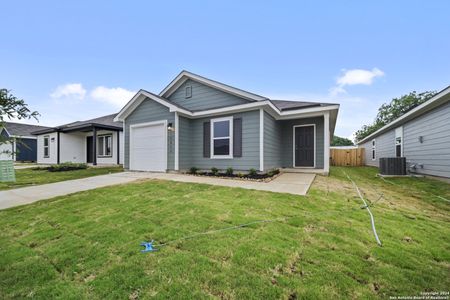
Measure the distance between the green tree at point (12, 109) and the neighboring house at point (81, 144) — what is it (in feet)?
34.4

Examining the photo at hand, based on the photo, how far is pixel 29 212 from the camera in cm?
412

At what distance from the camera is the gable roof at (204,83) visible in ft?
26.8

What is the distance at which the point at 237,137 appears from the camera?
26.8 ft

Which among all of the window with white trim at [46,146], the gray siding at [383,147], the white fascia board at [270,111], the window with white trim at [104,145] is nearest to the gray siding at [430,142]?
the gray siding at [383,147]

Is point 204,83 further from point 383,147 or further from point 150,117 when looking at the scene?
point 383,147

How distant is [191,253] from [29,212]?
160 inches

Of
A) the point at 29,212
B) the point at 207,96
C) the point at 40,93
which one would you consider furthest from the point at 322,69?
the point at 40,93

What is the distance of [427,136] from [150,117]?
471 inches

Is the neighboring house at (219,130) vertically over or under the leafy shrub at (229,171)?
over

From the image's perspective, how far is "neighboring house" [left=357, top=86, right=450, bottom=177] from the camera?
720 centimetres

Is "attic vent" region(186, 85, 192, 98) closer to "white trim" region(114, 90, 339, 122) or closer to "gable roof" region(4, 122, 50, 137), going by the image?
"white trim" region(114, 90, 339, 122)

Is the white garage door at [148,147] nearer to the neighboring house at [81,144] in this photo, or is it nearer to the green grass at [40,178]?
the green grass at [40,178]

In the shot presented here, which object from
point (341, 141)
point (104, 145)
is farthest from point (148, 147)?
point (341, 141)

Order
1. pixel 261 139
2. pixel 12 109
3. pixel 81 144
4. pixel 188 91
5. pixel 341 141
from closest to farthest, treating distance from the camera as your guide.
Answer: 1. pixel 12 109
2. pixel 261 139
3. pixel 188 91
4. pixel 81 144
5. pixel 341 141
